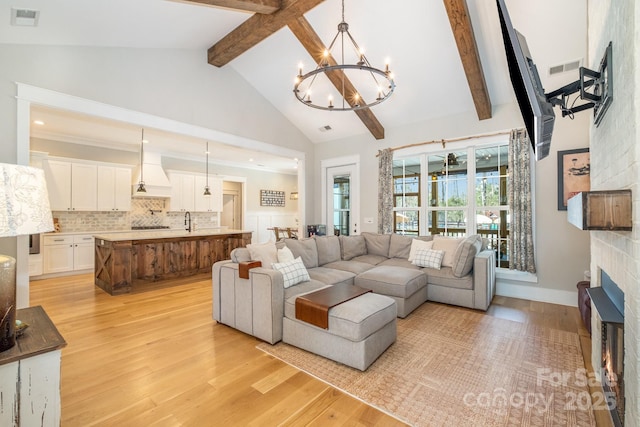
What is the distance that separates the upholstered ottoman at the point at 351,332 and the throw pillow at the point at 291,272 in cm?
31

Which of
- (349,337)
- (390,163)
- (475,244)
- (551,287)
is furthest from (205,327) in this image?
(551,287)

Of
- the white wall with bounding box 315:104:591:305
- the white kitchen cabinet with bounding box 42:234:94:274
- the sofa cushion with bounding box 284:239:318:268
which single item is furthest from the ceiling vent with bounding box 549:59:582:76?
the white kitchen cabinet with bounding box 42:234:94:274

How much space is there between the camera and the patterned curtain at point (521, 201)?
13.6 feet

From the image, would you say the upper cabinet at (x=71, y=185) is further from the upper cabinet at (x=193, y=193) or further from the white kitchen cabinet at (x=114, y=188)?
the upper cabinet at (x=193, y=193)

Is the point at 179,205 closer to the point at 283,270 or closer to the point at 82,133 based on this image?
the point at 82,133

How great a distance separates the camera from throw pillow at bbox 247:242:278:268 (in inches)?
126

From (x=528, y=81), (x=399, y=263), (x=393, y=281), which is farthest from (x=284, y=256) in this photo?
(x=528, y=81)

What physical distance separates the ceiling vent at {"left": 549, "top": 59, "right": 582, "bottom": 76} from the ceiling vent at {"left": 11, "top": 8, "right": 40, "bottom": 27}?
5.70 m

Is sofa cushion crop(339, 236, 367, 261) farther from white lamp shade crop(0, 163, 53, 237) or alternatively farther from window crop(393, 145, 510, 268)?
white lamp shade crop(0, 163, 53, 237)

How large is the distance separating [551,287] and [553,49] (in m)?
3.15

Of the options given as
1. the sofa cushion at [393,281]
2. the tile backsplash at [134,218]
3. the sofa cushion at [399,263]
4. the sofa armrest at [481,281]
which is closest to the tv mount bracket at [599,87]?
the sofa armrest at [481,281]

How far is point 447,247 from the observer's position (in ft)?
13.8

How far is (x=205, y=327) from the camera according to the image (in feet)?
10.6

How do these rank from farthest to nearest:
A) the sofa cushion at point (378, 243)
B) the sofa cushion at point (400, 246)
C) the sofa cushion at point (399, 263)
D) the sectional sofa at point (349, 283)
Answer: the sofa cushion at point (378, 243)
the sofa cushion at point (400, 246)
the sofa cushion at point (399, 263)
the sectional sofa at point (349, 283)
